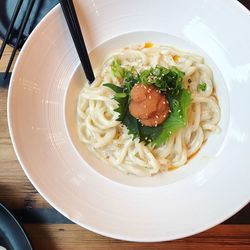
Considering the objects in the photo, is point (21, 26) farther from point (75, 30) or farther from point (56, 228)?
point (56, 228)

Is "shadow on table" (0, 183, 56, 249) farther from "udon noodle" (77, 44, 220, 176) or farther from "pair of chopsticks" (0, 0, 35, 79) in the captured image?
"pair of chopsticks" (0, 0, 35, 79)

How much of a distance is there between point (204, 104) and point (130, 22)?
715 mm

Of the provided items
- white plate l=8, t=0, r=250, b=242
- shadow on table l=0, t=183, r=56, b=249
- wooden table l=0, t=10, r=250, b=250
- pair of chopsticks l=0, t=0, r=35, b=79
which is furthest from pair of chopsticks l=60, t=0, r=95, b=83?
shadow on table l=0, t=183, r=56, b=249

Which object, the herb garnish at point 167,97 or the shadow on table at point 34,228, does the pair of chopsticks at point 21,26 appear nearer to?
the herb garnish at point 167,97

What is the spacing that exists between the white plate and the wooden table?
1.22ft

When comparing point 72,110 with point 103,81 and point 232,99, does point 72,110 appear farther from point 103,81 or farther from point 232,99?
point 232,99

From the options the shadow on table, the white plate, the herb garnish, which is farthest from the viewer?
the shadow on table

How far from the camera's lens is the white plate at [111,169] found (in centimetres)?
219

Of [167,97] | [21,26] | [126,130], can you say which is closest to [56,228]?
[126,130]

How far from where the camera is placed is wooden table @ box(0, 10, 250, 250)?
8.11 ft

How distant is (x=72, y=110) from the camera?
8.50ft

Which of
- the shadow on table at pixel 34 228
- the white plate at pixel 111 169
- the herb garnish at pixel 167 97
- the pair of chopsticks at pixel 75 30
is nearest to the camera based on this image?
the white plate at pixel 111 169

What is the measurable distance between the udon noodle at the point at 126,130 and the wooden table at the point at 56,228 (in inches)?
18.3

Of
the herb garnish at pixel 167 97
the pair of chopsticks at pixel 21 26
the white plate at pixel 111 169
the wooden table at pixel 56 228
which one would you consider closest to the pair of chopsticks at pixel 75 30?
the white plate at pixel 111 169
